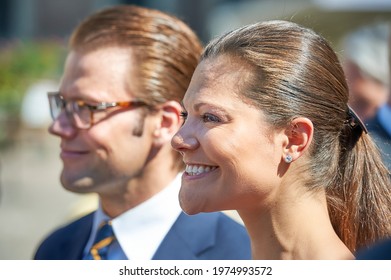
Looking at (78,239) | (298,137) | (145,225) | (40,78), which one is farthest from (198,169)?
(40,78)

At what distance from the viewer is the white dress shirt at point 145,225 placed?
278 cm

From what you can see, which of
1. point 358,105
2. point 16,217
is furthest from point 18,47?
point 358,105

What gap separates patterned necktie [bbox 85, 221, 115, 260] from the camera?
2.80 meters

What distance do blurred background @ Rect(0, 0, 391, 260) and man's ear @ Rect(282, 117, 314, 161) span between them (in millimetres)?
2493

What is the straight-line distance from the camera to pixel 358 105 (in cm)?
499

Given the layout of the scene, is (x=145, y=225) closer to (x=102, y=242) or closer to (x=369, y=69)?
(x=102, y=242)

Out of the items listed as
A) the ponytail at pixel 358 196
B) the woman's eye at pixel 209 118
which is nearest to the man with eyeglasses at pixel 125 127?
the ponytail at pixel 358 196

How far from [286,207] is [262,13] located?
13532mm

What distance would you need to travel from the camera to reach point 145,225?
2826 mm

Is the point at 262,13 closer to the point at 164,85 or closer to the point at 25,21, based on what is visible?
the point at 25,21

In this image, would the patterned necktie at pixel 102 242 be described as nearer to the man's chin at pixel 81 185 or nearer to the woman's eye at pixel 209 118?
the man's chin at pixel 81 185

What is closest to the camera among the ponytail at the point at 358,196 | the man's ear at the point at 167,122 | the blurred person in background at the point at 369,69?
the ponytail at the point at 358,196

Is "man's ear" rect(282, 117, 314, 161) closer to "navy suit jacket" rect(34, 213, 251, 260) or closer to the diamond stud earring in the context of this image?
the diamond stud earring

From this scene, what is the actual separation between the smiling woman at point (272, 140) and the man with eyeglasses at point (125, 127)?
0.74 metres
